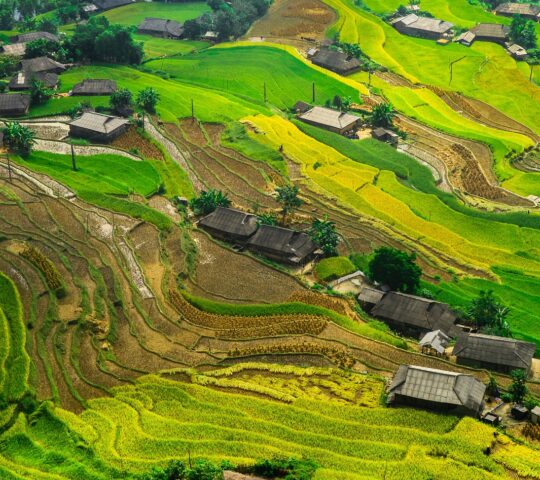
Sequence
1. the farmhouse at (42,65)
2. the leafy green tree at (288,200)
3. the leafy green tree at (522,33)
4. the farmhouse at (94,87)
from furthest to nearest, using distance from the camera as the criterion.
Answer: the leafy green tree at (522,33) < the farmhouse at (42,65) < the farmhouse at (94,87) < the leafy green tree at (288,200)

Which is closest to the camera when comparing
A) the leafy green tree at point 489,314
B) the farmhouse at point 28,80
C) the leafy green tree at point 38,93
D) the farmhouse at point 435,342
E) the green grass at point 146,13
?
the farmhouse at point 435,342

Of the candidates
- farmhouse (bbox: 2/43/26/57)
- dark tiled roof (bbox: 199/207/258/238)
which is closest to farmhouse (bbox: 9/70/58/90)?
farmhouse (bbox: 2/43/26/57)

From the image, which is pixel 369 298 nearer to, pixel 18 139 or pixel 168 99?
pixel 18 139

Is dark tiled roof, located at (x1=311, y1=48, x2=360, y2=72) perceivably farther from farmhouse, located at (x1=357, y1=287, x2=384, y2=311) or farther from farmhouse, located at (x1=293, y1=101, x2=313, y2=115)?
farmhouse, located at (x1=357, y1=287, x2=384, y2=311)

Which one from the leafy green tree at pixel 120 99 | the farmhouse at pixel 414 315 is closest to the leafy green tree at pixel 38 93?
the leafy green tree at pixel 120 99

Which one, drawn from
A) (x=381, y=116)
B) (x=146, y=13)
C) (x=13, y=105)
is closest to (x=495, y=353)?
(x=381, y=116)

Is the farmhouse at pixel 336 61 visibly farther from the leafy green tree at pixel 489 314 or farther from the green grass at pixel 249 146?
the leafy green tree at pixel 489 314

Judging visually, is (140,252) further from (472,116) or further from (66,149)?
(472,116)
